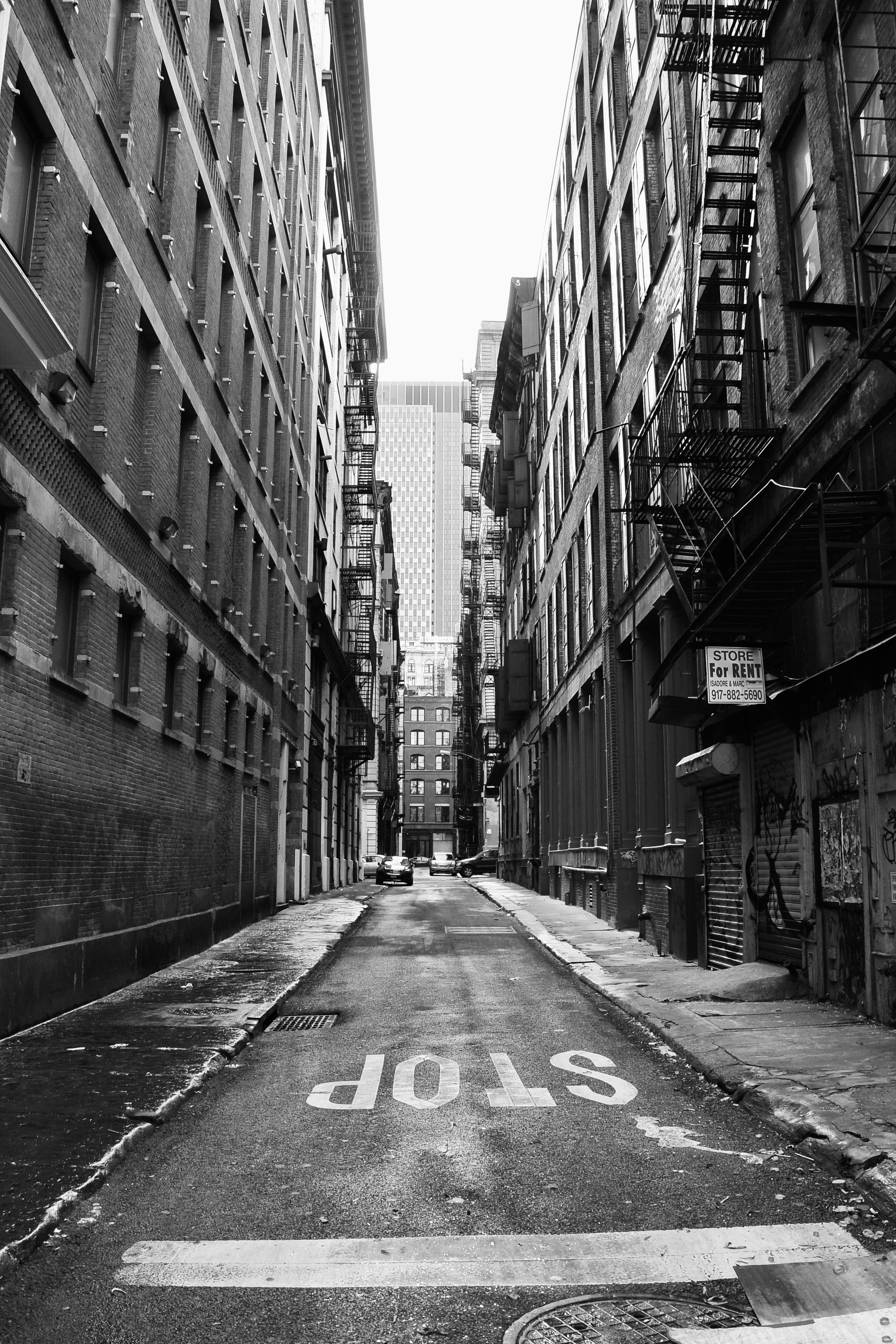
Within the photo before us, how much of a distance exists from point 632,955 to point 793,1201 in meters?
11.7

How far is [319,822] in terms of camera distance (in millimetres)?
39844

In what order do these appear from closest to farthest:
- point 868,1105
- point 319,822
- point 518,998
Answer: point 868,1105 → point 518,998 → point 319,822

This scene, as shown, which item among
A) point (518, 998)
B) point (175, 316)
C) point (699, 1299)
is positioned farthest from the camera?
point (175, 316)

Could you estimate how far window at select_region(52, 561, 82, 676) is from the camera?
11945 mm

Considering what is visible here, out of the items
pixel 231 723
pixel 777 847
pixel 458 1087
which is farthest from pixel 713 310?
pixel 231 723

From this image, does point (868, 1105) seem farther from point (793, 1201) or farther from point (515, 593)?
point (515, 593)

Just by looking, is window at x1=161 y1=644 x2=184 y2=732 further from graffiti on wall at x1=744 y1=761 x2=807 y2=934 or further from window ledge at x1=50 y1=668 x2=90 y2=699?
graffiti on wall at x1=744 y1=761 x2=807 y2=934

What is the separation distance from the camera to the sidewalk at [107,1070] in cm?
551

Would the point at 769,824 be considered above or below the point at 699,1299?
above

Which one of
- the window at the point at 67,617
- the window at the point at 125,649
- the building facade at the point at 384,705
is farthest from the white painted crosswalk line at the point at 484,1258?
the building facade at the point at 384,705

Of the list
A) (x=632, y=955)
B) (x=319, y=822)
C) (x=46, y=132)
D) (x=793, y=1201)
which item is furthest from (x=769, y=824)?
(x=319, y=822)

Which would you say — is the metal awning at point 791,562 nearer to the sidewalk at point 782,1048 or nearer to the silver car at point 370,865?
the sidewalk at point 782,1048

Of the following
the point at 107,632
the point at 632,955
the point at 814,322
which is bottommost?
the point at 632,955

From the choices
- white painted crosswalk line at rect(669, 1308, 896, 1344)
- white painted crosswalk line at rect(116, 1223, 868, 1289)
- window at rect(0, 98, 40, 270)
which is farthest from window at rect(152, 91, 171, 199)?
white painted crosswalk line at rect(669, 1308, 896, 1344)
